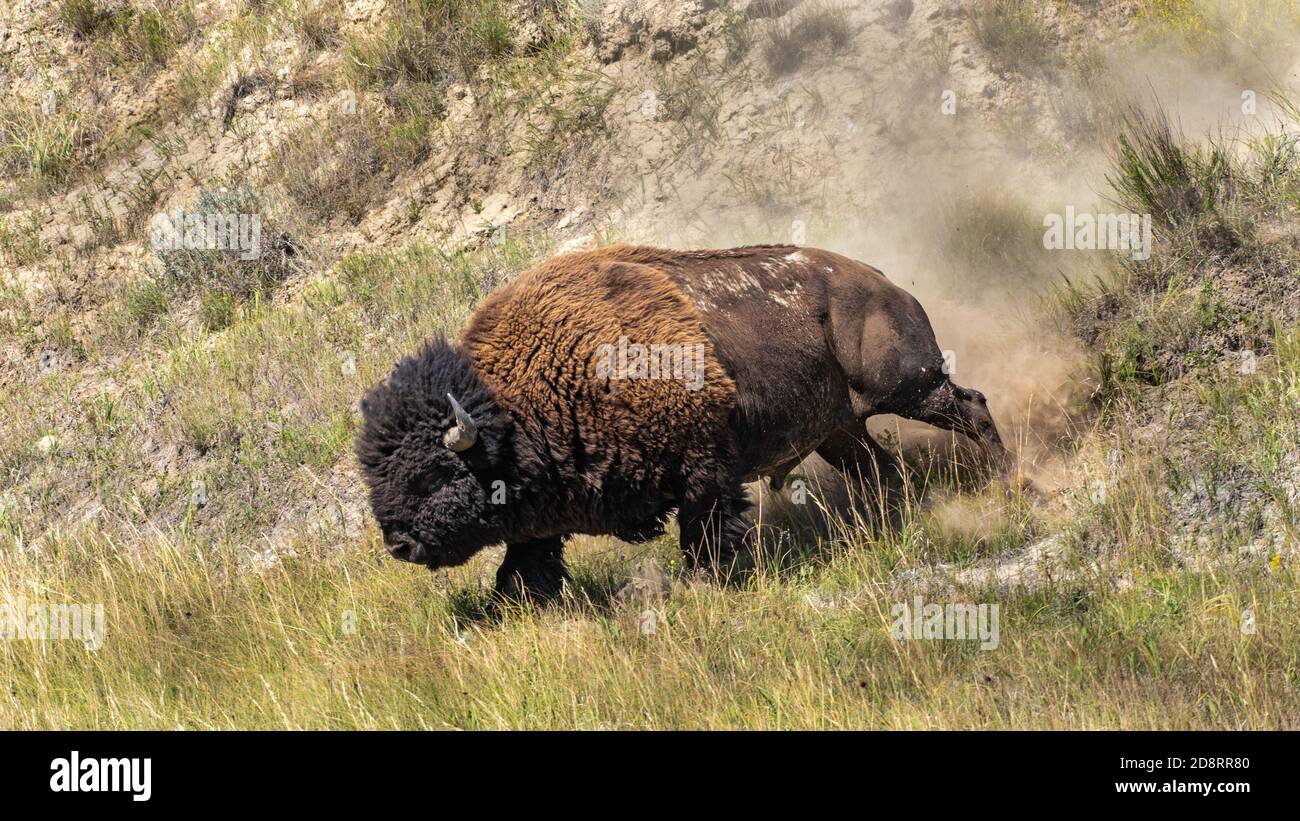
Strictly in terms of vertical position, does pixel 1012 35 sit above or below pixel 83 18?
below

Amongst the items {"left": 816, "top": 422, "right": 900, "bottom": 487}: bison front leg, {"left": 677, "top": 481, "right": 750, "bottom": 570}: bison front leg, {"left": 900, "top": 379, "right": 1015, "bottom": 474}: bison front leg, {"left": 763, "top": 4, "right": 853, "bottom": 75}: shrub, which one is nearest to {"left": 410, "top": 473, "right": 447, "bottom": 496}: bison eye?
{"left": 677, "top": 481, "right": 750, "bottom": 570}: bison front leg

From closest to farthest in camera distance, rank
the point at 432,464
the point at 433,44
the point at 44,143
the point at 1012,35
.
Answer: the point at 432,464 < the point at 1012,35 < the point at 433,44 < the point at 44,143

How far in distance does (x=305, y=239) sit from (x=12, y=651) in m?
6.67

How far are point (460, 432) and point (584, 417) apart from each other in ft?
2.29

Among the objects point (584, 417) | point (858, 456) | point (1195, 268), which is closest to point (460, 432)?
point (584, 417)

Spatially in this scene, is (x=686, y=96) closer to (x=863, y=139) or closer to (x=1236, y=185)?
(x=863, y=139)

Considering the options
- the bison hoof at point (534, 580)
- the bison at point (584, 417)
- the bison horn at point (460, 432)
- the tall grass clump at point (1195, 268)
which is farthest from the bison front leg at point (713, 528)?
the tall grass clump at point (1195, 268)

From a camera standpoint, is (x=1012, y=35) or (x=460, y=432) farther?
(x=1012, y=35)

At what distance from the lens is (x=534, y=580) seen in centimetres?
669

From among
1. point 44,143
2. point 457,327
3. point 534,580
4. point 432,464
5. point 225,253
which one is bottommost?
point 534,580

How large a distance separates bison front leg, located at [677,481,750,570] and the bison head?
1079mm

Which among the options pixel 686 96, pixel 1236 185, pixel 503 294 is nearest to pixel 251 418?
pixel 503 294

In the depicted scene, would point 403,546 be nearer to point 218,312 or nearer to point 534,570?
point 534,570

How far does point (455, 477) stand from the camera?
620 centimetres
